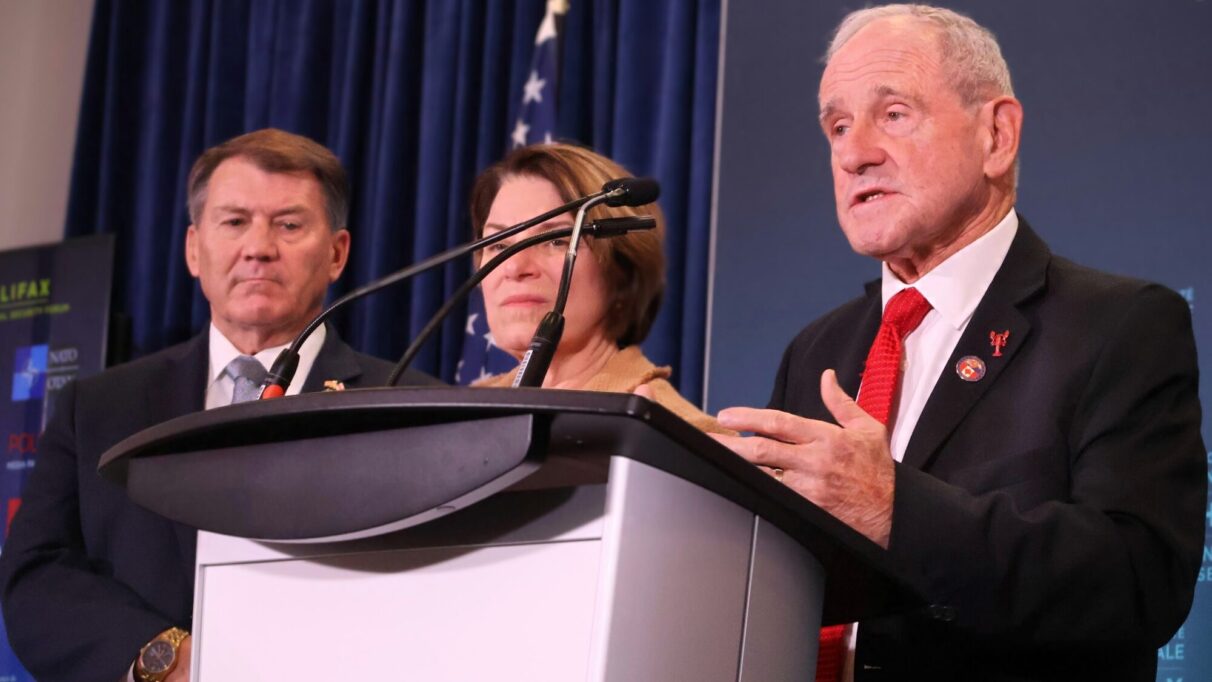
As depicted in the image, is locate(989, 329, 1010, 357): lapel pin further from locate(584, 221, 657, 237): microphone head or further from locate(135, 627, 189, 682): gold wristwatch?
locate(135, 627, 189, 682): gold wristwatch

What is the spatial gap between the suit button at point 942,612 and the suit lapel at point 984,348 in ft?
1.08

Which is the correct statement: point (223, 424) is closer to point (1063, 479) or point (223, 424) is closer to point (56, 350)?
point (1063, 479)

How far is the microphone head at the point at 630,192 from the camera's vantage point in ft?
5.52

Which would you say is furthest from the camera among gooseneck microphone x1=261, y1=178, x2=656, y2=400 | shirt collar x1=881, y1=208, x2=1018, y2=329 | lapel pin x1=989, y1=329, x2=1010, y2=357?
shirt collar x1=881, y1=208, x2=1018, y2=329

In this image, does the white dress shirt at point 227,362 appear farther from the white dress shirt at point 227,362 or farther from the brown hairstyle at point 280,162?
the brown hairstyle at point 280,162

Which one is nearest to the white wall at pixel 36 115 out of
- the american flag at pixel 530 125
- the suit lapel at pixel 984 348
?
the american flag at pixel 530 125

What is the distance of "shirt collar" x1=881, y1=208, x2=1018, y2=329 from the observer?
1934mm

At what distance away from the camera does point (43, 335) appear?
4.55m

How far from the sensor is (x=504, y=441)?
3.53ft

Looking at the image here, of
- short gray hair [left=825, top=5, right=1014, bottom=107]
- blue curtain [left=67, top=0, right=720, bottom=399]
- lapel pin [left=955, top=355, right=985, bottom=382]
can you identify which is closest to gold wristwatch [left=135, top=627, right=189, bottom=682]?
lapel pin [left=955, top=355, right=985, bottom=382]

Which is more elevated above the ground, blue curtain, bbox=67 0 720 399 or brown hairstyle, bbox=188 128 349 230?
blue curtain, bbox=67 0 720 399

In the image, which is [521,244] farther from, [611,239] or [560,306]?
[611,239]

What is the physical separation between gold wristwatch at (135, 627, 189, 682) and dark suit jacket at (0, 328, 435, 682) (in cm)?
4

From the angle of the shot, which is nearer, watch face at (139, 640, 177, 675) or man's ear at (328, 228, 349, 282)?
watch face at (139, 640, 177, 675)
